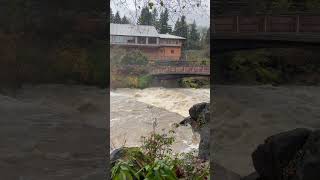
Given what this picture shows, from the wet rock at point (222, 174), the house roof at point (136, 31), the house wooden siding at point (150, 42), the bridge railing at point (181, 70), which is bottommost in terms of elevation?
the wet rock at point (222, 174)

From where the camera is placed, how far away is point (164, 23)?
117 inches

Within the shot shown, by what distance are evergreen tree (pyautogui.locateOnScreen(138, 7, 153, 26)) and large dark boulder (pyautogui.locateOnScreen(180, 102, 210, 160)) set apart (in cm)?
87

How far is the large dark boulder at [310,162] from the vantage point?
2057 mm

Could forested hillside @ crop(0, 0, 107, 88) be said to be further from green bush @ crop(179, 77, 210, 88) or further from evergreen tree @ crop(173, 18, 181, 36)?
green bush @ crop(179, 77, 210, 88)

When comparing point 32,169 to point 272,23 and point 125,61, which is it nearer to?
point 125,61

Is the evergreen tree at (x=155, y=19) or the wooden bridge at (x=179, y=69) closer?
the evergreen tree at (x=155, y=19)

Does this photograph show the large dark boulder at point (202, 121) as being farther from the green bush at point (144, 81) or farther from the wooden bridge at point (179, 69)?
the green bush at point (144, 81)

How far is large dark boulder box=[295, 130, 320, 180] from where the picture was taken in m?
2.06

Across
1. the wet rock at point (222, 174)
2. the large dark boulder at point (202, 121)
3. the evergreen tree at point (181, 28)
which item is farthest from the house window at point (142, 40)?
the wet rock at point (222, 174)

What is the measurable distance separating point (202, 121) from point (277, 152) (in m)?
1.41

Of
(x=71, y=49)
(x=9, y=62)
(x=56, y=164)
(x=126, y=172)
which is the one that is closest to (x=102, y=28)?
(x=71, y=49)

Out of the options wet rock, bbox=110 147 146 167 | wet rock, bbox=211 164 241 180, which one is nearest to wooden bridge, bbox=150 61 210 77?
wet rock, bbox=110 147 146 167

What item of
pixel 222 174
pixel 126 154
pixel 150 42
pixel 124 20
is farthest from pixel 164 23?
pixel 222 174

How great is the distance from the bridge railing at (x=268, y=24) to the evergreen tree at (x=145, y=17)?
0.85 metres
